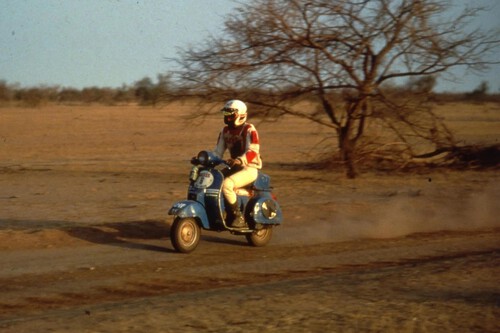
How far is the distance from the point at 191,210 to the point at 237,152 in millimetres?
1310

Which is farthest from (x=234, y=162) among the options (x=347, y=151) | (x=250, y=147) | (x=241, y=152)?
(x=347, y=151)

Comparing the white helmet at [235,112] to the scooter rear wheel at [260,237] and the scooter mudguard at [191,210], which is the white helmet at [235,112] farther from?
the scooter rear wheel at [260,237]

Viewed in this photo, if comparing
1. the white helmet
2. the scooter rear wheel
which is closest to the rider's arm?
the white helmet

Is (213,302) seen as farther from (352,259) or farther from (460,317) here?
(352,259)

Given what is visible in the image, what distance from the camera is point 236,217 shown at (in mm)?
12523

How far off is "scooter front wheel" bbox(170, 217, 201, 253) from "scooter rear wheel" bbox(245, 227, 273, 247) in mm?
1118

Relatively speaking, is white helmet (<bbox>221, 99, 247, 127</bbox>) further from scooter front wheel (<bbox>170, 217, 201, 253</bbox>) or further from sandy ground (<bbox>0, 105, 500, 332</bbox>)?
sandy ground (<bbox>0, 105, 500, 332</bbox>)

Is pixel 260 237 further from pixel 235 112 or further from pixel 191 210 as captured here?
pixel 235 112

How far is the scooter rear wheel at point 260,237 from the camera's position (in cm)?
1301

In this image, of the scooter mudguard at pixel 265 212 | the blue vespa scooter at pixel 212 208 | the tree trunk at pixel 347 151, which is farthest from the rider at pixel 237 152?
the tree trunk at pixel 347 151

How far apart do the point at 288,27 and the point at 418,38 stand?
12.1ft

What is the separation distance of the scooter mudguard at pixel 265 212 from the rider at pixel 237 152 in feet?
0.74

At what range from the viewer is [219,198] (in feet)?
40.3

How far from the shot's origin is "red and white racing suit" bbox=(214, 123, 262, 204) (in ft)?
40.2
